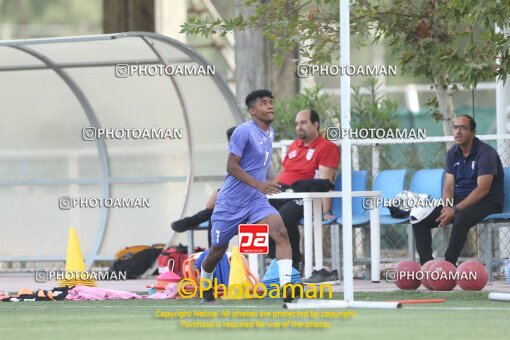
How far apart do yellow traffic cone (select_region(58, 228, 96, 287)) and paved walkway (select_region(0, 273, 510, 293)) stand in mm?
661

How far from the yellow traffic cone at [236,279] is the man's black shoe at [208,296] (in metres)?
0.58

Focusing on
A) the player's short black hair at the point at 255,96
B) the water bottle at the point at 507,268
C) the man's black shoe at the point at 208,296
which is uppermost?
the player's short black hair at the point at 255,96

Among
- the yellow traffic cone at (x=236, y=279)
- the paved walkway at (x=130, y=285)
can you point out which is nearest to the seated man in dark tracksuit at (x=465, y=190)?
the paved walkway at (x=130, y=285)

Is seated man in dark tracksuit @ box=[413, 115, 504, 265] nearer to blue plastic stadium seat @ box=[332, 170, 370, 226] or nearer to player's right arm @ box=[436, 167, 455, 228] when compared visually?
player's right arm @ box=[436, 167, 455, 228]

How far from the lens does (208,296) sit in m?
14.0

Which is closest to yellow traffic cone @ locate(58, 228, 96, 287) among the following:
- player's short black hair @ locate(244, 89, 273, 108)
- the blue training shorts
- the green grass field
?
the green grass field

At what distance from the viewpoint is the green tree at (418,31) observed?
14.3m

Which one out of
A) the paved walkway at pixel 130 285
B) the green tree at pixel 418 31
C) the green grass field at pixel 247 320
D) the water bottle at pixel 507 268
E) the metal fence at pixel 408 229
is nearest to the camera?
the green grass field at pixel 247 320

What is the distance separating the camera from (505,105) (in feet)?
61.8

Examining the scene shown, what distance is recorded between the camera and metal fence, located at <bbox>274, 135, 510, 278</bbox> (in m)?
17.6

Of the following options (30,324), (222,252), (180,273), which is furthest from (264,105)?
Result: (180,273)

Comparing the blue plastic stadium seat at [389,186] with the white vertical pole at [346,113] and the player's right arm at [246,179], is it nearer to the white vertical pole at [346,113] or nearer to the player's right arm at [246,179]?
the player's right arm at [246,179]

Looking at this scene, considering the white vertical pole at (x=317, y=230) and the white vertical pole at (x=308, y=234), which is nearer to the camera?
the white vertical pole at (x=308, y=234)

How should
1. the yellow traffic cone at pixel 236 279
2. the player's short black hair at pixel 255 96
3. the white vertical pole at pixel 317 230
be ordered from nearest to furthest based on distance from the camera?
1. the player's short black hair at pixel 255 96
2. the yellow traffic cone at pixel 236 279
3. the white vertical pole at pixel 317 230
